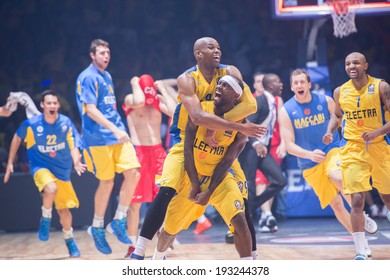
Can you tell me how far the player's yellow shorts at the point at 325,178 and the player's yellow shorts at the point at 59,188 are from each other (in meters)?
2.31

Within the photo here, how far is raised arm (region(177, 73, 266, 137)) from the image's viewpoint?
5117 millimetres

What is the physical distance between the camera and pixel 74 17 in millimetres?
11234

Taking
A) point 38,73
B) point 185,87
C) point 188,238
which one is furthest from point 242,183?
point 38,73

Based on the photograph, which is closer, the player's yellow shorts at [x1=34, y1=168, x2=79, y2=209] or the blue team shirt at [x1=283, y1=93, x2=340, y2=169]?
the blue team shirt at [x1=283, y1=93, x2=340, y2=169]

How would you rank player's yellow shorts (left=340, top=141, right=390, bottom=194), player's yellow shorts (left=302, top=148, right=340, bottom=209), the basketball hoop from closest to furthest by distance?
player's yellow shorts (left=340, top=141, right=390, bottom=194) → player's yellow shorts (left=302, top=148, right=340, bottom=209) → the basketball hoop

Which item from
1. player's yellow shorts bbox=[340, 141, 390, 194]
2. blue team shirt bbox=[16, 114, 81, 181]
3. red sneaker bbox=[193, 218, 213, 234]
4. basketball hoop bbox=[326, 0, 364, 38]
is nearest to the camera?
player's yellow shorts bbox=[340, 141, 390, 194]

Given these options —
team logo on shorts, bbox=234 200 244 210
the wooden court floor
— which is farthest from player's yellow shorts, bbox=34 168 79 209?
team logo on shorts, bbox=234 200 244 210

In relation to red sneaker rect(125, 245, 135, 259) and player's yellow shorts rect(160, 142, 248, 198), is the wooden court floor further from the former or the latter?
player's yellow shorts rect(160, 142, 248, 198)

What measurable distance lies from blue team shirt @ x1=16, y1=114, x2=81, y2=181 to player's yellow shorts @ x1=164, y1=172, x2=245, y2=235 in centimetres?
228

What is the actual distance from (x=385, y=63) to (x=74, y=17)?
177 inches

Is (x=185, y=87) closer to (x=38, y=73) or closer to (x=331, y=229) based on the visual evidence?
(x=331, y=229)

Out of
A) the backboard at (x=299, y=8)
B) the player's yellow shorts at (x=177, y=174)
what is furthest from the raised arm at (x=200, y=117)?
the backboard at (x=299, y=8)

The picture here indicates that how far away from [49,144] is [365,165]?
306cm

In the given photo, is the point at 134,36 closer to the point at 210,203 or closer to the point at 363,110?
the point at 363,110
